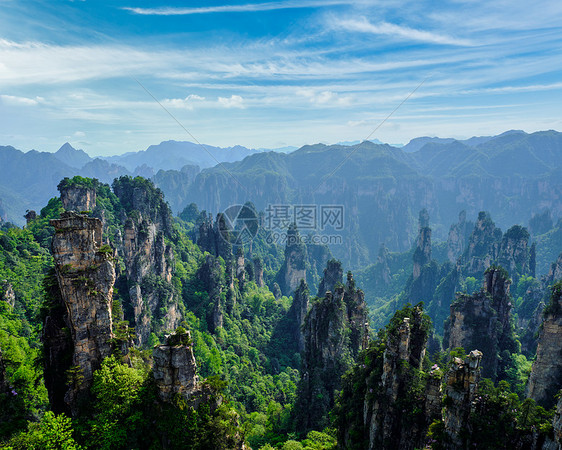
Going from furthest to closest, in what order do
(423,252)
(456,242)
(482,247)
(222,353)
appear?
(456,242)
(423,252)
(482,247)
(222,353)

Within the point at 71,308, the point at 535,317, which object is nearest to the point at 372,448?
the point at 71,308

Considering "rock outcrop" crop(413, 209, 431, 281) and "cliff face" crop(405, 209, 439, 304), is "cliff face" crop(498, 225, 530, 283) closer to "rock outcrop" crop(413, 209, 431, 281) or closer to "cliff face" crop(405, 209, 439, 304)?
"cliff face" crop(405, 209, 439, 304)

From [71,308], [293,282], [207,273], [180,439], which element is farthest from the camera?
[293,282]

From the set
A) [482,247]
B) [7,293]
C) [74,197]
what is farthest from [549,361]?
[482,247]

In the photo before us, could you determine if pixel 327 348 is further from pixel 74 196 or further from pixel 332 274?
pixel 74 196

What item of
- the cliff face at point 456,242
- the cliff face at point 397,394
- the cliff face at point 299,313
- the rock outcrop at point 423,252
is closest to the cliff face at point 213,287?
the cliff face at point 299,313

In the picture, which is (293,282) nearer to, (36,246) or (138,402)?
(36,246)

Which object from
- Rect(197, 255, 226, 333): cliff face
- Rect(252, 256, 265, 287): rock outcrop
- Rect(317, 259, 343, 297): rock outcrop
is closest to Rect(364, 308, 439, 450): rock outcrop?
Rect(197, 255, 226, 333): cliff face
